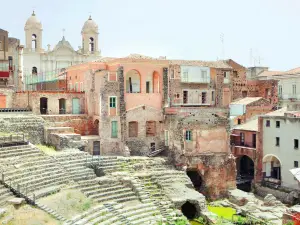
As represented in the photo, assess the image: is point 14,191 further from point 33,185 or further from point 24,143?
point 24,143

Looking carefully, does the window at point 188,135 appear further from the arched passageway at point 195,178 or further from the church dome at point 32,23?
the church dome at point 32,23

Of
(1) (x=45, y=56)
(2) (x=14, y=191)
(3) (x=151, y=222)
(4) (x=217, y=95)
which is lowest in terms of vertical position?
(3) (x=151, y=222)

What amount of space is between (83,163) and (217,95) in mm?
16359

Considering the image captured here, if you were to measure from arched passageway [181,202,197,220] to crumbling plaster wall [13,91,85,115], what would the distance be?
12.5 m

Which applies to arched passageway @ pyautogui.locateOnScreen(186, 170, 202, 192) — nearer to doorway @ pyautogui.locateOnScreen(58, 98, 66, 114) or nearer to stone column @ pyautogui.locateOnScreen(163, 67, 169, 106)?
stone column @ pyautogui.locateOnScreen(163, 67, 169, 106)

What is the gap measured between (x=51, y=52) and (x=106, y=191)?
97.8 ft

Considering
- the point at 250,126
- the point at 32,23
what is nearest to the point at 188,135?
the point at 250,126

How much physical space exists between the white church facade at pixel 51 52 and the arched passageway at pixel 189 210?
88.6 ft

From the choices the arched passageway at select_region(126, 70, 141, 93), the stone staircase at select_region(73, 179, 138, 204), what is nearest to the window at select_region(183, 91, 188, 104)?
the arched passageway at select_region(126, 70, 141, 93)

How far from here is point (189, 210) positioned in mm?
28078

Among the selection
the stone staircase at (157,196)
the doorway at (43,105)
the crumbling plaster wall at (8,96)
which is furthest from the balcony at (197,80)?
the crumbling plaster wall at (8,96)

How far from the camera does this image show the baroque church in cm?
5097

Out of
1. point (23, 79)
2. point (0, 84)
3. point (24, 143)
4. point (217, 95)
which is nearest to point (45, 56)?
point (23, 79)

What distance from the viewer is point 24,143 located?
27.9 meters
